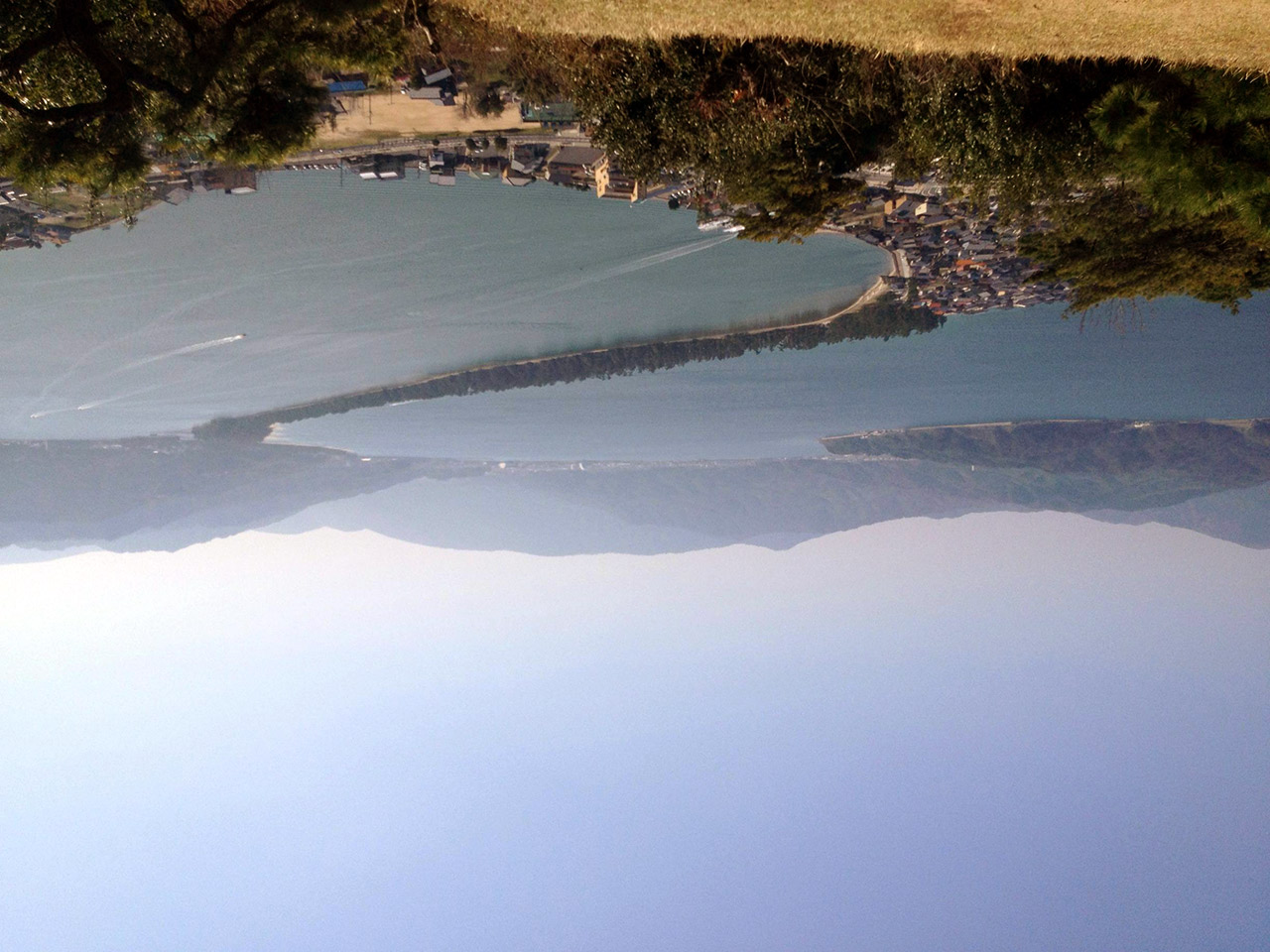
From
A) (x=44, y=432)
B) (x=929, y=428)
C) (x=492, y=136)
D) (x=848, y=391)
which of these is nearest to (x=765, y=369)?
(x=848, y=391)

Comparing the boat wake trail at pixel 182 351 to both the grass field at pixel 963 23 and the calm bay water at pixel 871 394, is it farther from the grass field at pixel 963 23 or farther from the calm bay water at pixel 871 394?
the grass field at pixel 963 23

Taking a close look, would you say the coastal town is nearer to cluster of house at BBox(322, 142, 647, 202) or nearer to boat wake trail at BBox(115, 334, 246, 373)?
cluster of house at BBox(322, 142, 647, 202)

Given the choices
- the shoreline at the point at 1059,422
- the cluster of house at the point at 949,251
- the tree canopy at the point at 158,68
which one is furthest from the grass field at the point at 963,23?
the shoreline at the point at 1059,422


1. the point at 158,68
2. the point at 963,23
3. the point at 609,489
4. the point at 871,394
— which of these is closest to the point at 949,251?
the point at 871,394

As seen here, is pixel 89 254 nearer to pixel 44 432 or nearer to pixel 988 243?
pixel 44 432

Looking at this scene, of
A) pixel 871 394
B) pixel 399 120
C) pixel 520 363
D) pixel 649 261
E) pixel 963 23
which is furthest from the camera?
pixel 871 394

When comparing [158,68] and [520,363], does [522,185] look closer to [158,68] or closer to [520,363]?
[520,363]

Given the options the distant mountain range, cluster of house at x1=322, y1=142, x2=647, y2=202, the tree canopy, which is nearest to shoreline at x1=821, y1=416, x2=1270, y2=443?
the distant mountain range

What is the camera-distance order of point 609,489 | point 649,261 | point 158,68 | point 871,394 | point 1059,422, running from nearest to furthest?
point 158,68 < point 649,261 < point 871,394 < point 1059,422 < point 609,489
